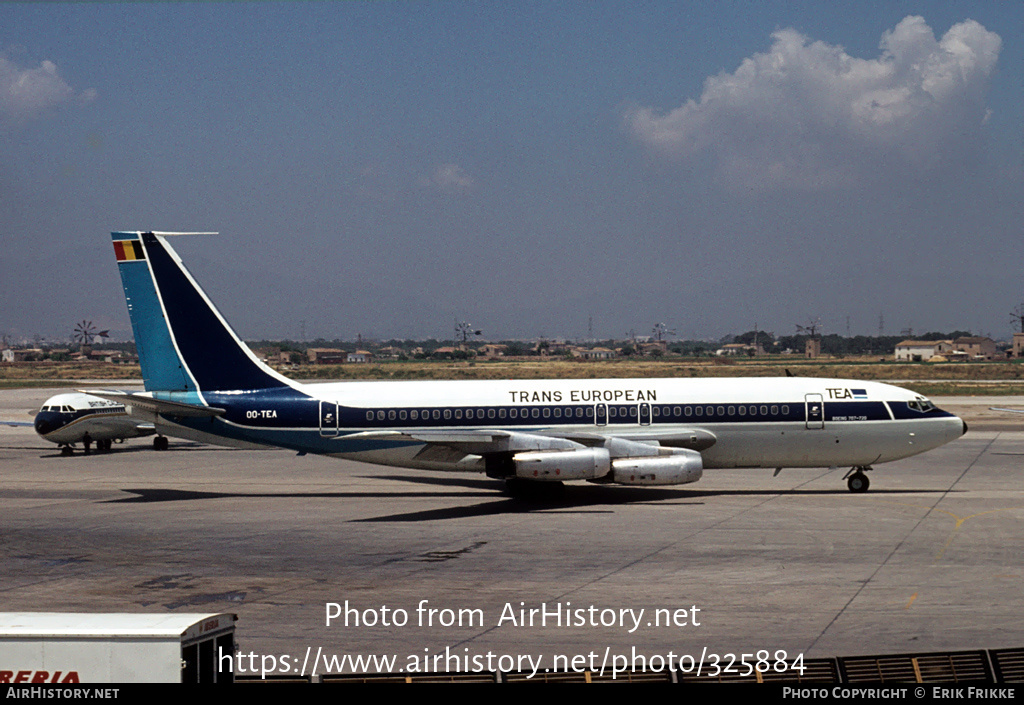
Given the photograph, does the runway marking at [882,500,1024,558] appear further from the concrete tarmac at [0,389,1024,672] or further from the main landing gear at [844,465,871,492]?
the main landing gear at [844,465,871,492]

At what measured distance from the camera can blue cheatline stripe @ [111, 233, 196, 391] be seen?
41.8m

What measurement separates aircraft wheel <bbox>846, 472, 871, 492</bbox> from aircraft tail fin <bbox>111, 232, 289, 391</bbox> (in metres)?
23.9

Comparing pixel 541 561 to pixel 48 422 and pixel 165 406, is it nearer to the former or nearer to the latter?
pixel 165 406

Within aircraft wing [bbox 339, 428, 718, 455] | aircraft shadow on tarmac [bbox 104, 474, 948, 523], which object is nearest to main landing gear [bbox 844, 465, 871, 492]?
aircraft shadow on tarmac [bbox 104, 474, 948, 523]

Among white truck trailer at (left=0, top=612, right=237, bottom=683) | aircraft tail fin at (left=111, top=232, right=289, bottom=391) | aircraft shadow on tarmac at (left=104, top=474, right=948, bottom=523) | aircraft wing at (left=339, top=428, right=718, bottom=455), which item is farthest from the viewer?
aircraft tail fin at (left=111, top=232, right=289, bottom=391)

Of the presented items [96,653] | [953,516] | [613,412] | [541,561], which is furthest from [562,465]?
[96,653]

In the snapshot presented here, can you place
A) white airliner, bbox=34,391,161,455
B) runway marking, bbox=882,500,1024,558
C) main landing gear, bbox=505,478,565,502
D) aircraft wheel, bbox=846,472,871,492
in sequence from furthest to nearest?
white airliner, bbox=34,391,161,455, aircraft wheel, bbox=846,472,871,492, main landing gear, bbox=505,478,565,502, runway marking, bbox=882,500,1024,558

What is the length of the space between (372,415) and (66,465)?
925 inches

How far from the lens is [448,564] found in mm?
28031

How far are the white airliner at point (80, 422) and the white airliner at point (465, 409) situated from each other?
21296 millimetres

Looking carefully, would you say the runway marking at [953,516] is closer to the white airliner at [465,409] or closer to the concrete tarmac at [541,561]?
the concrete tarmac at [541,561]

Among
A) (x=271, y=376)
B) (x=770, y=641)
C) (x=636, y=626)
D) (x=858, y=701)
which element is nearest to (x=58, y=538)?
(x=271, y=376)

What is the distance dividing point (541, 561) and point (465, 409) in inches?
541

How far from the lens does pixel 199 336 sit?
42.0 metres
